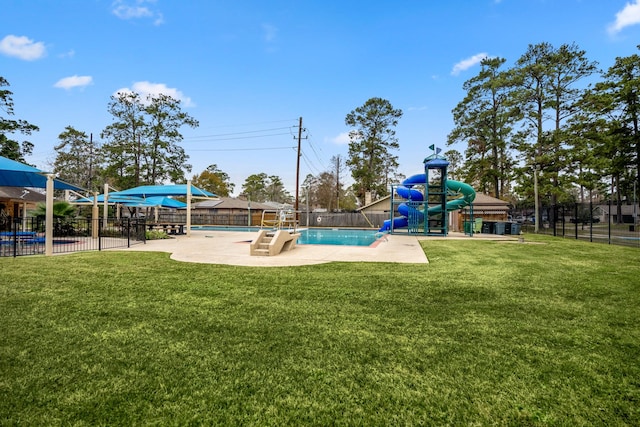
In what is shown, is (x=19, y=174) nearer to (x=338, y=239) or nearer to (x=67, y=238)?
(x=67, y=238)

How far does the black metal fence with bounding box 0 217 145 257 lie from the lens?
9.43 m

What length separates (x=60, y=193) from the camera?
3409 centimetres

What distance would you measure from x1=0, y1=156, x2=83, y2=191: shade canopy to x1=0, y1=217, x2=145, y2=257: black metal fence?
1089mm

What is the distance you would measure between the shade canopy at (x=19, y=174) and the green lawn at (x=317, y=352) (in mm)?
3737

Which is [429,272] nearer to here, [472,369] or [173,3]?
[472,369]

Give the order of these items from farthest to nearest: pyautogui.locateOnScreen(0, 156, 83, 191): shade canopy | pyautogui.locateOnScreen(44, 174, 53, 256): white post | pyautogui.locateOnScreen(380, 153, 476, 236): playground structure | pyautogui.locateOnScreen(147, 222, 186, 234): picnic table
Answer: pyautogui.locateOnScreen(147, 222, 186, 234): picnic table, pyautogui.locateOnScreen(380, 153, 476, 236): playground structure, pyautogui.locateOnScreen(44, 174, 53, 256): white post, pyautogui.locateOnScreen(0, 156, 83, 191): shade canopy

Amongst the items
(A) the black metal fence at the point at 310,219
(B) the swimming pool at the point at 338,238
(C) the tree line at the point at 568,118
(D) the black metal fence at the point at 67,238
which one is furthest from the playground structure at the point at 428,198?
(D) the black metal fence at the point at 67,238

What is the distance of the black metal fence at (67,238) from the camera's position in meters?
9.43

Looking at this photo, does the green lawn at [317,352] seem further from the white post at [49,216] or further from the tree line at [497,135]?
the tree line at [497,135]

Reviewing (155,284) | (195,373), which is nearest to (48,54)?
(155,284)

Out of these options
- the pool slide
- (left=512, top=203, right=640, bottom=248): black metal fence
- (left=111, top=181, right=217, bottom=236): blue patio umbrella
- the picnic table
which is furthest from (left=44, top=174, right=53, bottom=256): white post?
(left=512, top=203, right=640, bottom=248): black metal fence

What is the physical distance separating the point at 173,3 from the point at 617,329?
16105 millimetres

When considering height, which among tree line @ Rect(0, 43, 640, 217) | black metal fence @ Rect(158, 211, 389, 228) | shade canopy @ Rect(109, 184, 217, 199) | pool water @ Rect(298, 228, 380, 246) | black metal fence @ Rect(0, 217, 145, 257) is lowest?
pool water @ Rect(298, 228, 380, 246)

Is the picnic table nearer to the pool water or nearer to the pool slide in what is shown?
the pool water
